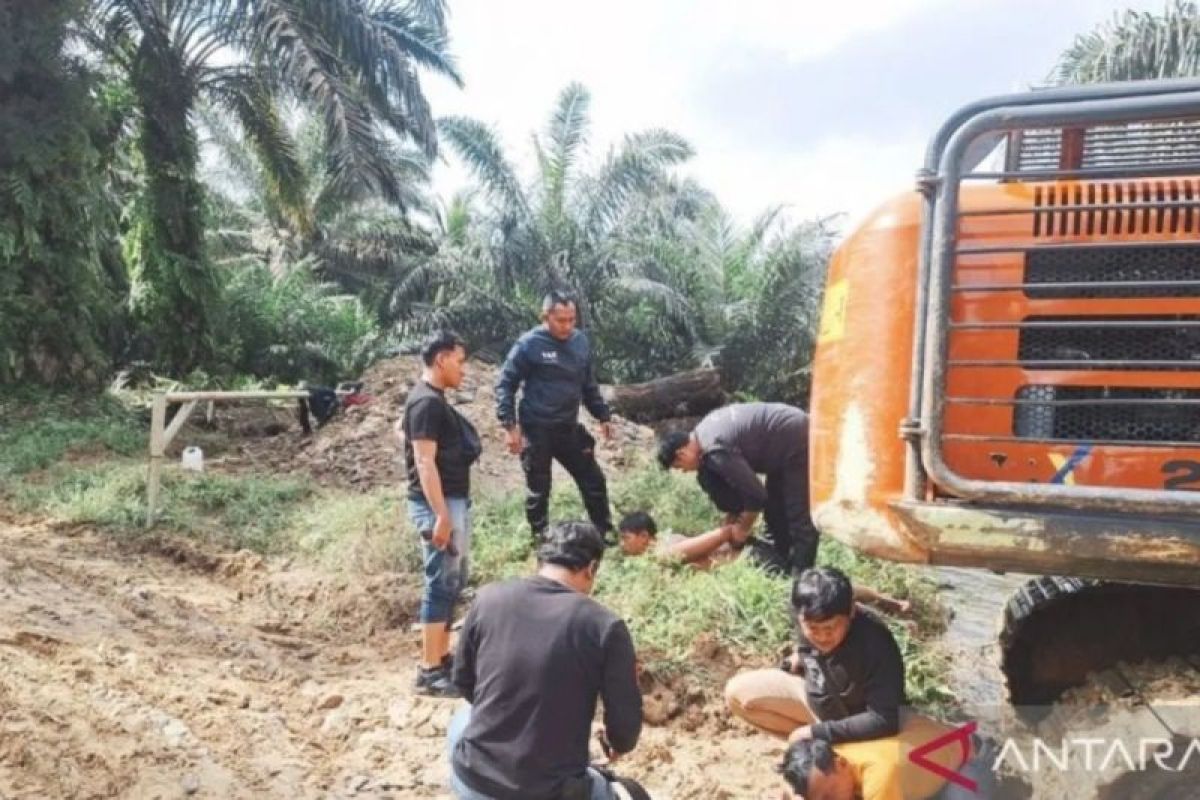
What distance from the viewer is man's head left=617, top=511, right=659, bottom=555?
5887 mm

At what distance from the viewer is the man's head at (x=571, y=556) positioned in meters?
2.91

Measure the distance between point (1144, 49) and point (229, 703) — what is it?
12791mm

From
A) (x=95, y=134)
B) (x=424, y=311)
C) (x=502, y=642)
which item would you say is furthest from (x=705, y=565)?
(x=424, y=311)

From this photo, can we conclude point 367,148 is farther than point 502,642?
Yes

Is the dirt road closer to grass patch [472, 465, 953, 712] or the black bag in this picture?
grass patch [472, 465, 953, 712]

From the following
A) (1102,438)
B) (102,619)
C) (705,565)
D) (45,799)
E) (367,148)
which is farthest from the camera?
(367,148)

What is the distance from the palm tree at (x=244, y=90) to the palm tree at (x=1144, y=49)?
26.3 feet

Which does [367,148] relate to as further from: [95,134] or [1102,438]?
[1102,438]

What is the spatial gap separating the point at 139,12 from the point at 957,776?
1294 cm

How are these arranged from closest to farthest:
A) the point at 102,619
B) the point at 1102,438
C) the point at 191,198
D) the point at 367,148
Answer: the point at 1102,438
the point at 102,619
the point at 367,148
the point at 191,198

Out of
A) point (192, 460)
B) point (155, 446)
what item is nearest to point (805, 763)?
point (155, 446)

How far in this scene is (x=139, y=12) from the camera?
12.7 metres

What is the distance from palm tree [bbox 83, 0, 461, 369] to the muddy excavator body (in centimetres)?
Result: 1026

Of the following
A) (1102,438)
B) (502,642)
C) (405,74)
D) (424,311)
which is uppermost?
(405,74)
